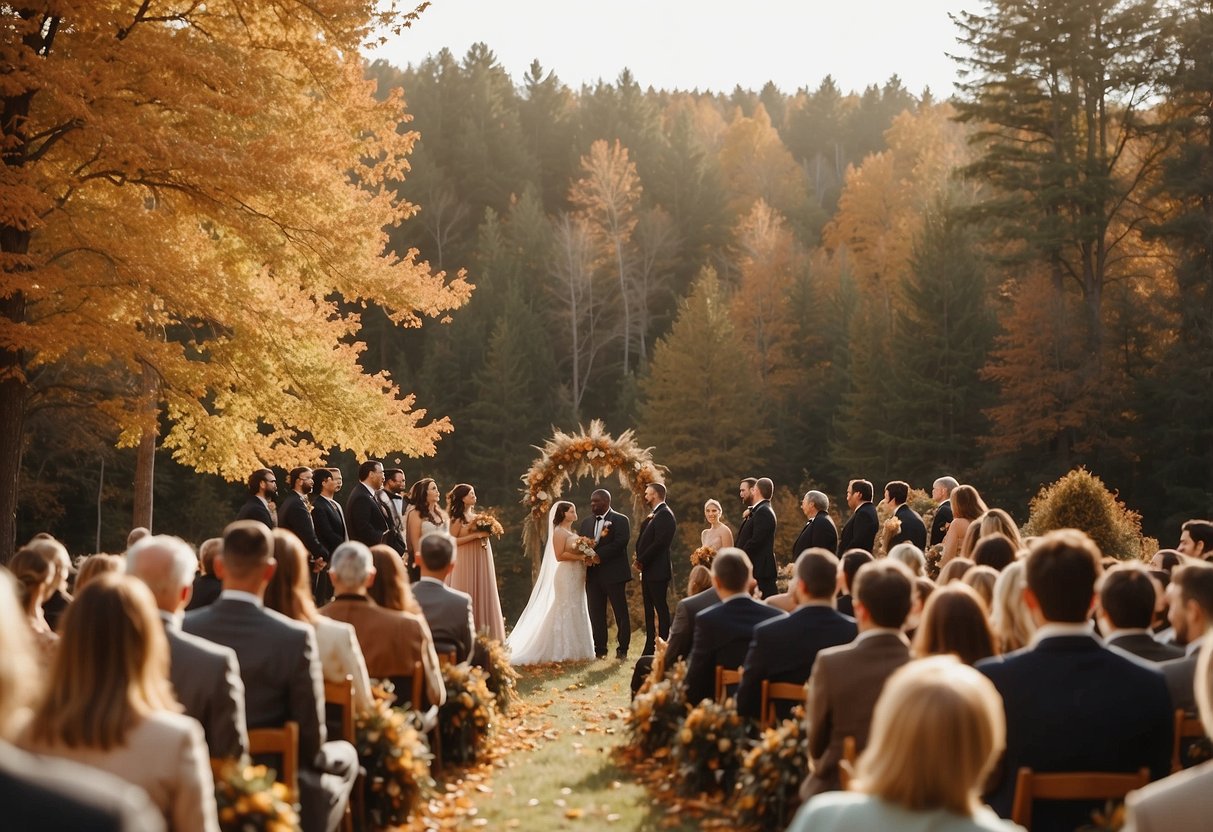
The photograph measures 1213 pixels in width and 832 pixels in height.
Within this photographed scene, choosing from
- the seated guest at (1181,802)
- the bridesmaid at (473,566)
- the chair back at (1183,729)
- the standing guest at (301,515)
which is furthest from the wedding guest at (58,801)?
the bridesmaid at (473,566)

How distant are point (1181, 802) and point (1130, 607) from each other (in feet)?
10.6

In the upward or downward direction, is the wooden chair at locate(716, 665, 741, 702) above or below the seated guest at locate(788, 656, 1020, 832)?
below

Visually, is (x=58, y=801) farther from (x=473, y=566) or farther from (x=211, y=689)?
(x=473, y=566)

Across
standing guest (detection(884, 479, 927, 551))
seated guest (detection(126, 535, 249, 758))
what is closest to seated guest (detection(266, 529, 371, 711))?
seated guest (detection(126, 535, 249, 758))

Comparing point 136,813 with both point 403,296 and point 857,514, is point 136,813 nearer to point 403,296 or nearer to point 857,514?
point 857,514

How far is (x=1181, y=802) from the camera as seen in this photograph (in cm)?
274

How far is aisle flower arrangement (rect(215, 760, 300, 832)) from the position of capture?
4754mm

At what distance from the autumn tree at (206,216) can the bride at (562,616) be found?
Answer: 237 centimetres

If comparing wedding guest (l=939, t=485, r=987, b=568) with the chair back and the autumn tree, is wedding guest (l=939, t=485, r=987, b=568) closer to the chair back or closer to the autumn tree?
the chair back

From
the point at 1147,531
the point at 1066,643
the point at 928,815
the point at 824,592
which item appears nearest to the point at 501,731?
the point at 824,592

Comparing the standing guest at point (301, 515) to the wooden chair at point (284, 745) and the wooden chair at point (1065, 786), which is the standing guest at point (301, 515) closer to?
the wooden chair at point (284, 745)

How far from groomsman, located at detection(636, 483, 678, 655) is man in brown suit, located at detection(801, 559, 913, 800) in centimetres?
975

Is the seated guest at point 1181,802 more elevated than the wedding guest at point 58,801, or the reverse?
the wedding guest at point 58,801

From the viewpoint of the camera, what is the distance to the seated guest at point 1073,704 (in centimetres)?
461
